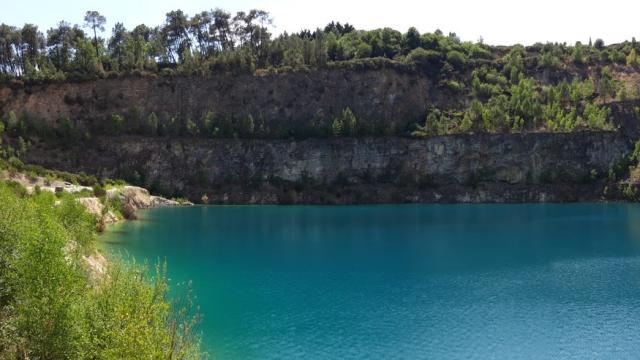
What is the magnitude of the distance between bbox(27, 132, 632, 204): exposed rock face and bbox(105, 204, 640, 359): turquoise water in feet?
94.6

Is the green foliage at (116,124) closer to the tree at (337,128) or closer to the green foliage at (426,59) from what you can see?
the tree at (337,128)

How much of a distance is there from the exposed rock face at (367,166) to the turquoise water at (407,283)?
2882 cm

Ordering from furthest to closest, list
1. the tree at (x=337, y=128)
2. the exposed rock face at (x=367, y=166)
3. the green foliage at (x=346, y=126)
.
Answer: the green foliage at (x=346, y=126) → the tree at (x=337, y=128) → the exposed rock face at (x=367, y=166)

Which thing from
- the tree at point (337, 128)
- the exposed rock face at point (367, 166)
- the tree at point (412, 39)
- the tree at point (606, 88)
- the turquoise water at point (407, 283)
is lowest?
the turquoise water at point (407, 283)

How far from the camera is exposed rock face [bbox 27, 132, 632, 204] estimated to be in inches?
5133

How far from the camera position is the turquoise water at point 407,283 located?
1439 inches

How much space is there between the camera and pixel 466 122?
137125 millimetres

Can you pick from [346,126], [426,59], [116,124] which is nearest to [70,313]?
[346,126]

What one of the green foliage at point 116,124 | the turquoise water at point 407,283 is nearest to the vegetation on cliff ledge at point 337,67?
the green foliage at point 116,124

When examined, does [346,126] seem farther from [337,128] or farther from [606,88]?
[606,88]

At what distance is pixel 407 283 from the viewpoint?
5338 cm

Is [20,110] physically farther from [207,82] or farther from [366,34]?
[366,34]

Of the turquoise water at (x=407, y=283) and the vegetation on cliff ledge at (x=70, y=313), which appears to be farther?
the turquoise water at (x=407, y=283)

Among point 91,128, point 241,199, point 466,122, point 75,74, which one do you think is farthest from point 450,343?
point 75,74
